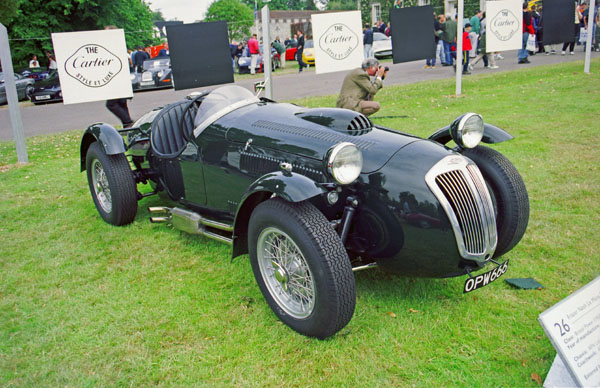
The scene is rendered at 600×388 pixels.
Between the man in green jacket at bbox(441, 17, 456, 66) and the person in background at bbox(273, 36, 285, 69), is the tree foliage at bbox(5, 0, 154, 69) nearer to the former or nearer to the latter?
the person in background at bbox(273, 36, 285, 69)

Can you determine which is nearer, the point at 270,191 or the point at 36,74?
the point at 270,191

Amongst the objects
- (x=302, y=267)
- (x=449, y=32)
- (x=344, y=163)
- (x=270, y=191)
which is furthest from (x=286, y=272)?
(x=449, y=32)

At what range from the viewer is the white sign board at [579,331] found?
2145 mm

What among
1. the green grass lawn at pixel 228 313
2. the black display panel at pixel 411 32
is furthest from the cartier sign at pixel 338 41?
the green grass lawn at pixel 228 313

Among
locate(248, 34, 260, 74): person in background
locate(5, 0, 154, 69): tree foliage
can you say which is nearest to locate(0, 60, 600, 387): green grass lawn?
locate(248, 34, 260, 74): person in background

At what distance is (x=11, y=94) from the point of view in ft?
25.3

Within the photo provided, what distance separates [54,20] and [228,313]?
26101 mm

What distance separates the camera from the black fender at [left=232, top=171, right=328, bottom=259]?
2.79 m

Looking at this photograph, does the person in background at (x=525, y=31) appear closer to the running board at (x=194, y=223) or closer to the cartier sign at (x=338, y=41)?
the cartier sign at (x=338, y=41)

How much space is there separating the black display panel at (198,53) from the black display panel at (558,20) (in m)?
9.37

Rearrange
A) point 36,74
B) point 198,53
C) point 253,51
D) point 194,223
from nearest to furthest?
1. point 194,223
2. point 198,53
3. point 253,51
4. point 36,74

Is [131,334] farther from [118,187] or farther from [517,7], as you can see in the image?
[517,7]

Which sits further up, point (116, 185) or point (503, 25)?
point (503, 25)

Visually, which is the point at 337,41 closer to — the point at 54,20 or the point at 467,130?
the point at 467,130
